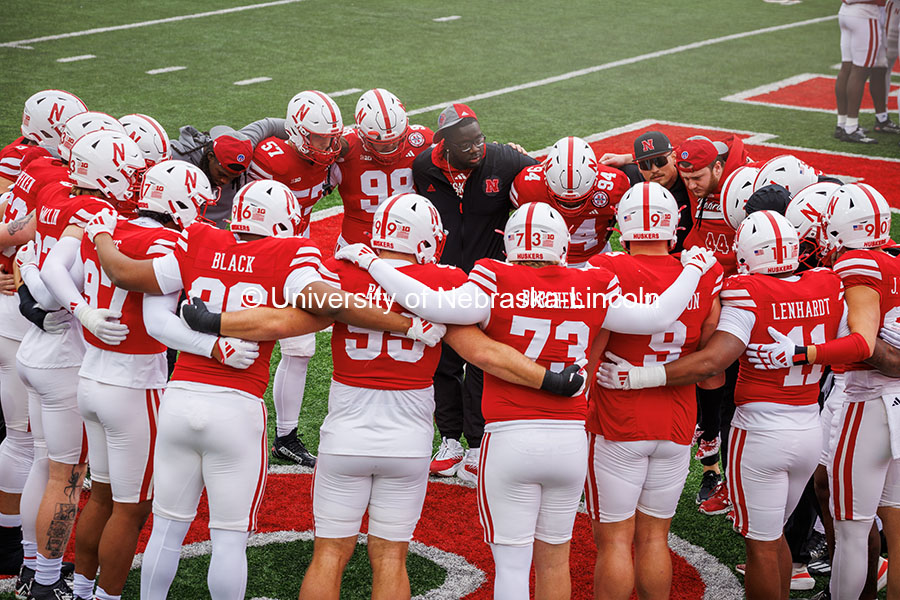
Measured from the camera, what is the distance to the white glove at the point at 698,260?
4.34 m

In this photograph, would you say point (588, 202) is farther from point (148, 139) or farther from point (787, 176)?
point (148, 139)

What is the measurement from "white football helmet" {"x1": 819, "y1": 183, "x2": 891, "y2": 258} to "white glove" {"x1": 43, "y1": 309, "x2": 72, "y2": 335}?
348 cm

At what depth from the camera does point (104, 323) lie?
4.32m

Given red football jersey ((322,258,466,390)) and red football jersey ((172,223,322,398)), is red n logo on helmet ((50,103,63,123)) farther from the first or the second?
red football jersey ((322,258,466,390))

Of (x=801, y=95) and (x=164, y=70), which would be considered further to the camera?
(x=801, y=95)

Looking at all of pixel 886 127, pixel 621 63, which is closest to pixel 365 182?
pixel 886 127

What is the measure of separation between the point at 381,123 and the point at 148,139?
147 centimetres

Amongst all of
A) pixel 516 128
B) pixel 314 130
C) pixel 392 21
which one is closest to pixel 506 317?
pixel 314 130

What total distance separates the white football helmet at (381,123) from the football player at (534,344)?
2.14m

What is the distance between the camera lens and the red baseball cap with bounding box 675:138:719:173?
230 inches

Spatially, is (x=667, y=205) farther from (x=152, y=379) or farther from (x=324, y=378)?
(x=324, y=378)

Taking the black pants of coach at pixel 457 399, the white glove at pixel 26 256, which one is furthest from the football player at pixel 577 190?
the white glove at pixel 26 256

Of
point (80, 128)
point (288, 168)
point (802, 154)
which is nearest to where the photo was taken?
point (80, 128)

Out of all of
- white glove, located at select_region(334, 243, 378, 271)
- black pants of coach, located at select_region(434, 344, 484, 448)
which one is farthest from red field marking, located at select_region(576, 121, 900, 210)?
white glove, located at select_region(334, 243, 378, 271)
